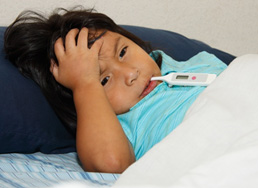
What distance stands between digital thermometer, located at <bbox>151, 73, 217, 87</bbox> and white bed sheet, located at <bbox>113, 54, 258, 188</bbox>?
0.63 feet

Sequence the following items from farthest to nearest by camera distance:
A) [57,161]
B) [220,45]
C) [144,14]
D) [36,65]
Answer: [220,45], [144,14], [36,65], [57,161]

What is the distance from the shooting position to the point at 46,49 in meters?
1.18

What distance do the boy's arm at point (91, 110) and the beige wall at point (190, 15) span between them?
1.25ft

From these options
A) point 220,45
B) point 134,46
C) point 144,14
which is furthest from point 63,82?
point 220,45

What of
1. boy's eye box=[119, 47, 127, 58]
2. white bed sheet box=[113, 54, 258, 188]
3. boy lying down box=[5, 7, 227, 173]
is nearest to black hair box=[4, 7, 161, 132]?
boy lying down box=[5, 7, 227, 173]

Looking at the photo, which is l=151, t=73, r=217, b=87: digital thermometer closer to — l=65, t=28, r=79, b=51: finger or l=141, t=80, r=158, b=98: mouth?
l=141, t=80, r=158, b=98: mouth

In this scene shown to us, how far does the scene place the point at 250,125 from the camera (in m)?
0.75

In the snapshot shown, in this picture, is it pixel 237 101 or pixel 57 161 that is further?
pixel 57 161

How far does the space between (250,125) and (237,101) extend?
0.07m

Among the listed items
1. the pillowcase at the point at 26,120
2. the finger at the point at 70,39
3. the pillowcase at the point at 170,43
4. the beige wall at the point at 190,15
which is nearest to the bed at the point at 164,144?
the pillowcase at the point at 26,120

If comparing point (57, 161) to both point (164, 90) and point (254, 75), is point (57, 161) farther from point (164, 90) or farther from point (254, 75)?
point (254, 75)

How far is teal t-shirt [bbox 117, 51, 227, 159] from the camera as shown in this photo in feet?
3.31

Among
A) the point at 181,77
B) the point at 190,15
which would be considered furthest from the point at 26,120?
the point at 190,15

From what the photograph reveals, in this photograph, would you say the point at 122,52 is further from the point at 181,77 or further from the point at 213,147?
the point at 213,147
